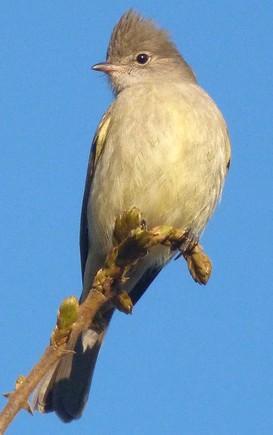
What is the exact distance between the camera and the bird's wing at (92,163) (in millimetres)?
5953

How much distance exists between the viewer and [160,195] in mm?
5387

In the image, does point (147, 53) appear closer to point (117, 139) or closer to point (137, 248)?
point (117, 139)

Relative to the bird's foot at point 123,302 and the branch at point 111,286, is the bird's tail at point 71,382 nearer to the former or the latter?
the bird's foot at point 123,302

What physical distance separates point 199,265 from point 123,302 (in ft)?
1.64

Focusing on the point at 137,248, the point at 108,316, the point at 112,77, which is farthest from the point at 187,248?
the point at 112,77

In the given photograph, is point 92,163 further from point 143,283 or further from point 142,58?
point 142,58

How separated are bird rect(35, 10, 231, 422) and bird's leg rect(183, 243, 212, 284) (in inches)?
59.7

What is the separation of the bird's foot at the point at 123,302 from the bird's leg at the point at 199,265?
427mm

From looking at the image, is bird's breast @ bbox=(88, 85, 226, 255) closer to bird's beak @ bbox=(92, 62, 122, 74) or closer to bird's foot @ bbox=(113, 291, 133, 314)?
bird's beak @ bbox=(92, 62, 122, 74)

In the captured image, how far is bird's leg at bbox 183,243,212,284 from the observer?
3428 millimetres

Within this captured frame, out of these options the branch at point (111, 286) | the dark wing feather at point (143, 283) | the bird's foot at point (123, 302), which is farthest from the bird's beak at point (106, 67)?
the bird's foot at point (123, 302)

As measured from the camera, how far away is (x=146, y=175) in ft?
17.5

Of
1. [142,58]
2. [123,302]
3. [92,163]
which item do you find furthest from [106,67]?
[123,302]

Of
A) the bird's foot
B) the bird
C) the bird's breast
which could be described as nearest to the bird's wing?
the bird
